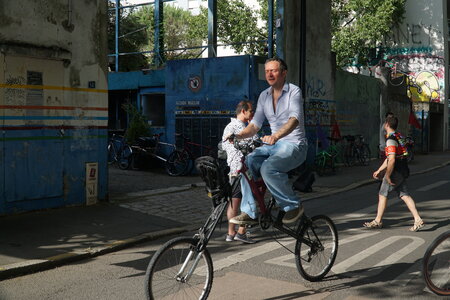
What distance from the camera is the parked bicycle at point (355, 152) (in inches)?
725

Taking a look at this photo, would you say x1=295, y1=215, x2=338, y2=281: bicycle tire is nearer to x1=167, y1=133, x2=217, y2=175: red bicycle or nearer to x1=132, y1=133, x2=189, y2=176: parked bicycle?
x1=167, y1=133, x2=217, y2=175: red bicycle

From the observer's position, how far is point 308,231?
488cm

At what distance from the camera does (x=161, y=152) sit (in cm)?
1596

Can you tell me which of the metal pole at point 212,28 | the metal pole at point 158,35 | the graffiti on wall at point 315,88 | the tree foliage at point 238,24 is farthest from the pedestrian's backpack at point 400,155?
the tree foliage at point 238,24

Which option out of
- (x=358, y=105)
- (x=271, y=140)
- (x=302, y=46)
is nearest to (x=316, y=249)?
(x=271, y=140)

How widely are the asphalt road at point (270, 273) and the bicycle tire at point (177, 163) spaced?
692cm

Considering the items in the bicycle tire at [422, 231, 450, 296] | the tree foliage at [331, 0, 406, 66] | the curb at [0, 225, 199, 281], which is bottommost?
the curb at [0, 225, 199, 281]

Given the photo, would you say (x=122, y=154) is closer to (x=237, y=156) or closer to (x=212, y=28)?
(x=212, y=28)

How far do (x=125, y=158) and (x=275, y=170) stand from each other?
11917 millimetres

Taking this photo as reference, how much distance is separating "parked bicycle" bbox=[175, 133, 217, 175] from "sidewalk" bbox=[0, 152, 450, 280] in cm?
204

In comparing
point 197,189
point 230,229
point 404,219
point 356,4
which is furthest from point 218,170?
point 356,4

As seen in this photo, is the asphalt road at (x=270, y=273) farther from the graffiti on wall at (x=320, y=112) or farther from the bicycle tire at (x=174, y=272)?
the graffiti on wall at (x=320, y=112)

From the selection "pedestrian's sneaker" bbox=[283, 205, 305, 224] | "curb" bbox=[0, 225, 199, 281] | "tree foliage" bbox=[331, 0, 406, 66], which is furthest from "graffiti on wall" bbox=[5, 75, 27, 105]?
"tree foliage" bbox=[331, 0, 406, 66]

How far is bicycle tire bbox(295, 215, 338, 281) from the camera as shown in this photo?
482cm
